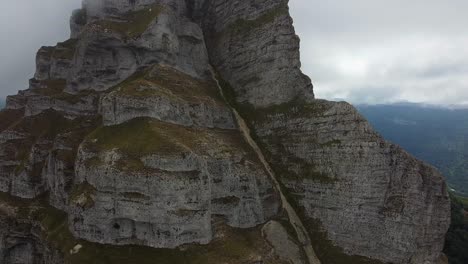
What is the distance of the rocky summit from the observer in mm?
66875

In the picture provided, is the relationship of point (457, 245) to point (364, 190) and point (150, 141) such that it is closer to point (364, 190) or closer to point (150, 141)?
point (364, 190)

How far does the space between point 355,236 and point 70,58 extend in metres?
86.7

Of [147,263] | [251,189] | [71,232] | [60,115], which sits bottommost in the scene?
[147,263]

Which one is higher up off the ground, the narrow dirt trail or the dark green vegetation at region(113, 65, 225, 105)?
the dark green vegetation at region(113, 65, 225, 105)

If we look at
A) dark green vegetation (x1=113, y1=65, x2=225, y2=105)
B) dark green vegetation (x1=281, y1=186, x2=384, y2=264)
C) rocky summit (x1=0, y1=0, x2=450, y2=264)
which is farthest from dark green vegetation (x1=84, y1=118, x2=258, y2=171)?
dark green vegetation (x1=281, y1=186, x2=384, y2=264)

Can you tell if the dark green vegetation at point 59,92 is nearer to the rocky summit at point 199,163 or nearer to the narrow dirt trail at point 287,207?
the rocky summit at point 199,163

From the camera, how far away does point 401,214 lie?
71.6m

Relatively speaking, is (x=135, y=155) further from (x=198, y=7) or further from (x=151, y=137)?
(x=198, y=7)

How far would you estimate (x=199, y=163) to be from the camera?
71125 mm

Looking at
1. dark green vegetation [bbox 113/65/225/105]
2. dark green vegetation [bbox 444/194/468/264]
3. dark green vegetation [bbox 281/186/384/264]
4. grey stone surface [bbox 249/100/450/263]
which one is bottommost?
dark green vegetation [bbox 444/194/468/264]

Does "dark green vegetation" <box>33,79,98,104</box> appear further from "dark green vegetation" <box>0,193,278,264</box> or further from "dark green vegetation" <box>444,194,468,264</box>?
"dark green vegetation" <box>444,194,468,264</box>

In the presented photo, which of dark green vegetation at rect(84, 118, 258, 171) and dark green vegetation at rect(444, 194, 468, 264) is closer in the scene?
dark green vegetation at rect(84, 118, 258, 171)

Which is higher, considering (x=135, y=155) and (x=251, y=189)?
(x=135, y=155)

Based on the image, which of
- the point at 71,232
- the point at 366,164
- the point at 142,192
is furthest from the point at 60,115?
the point at 366,164
